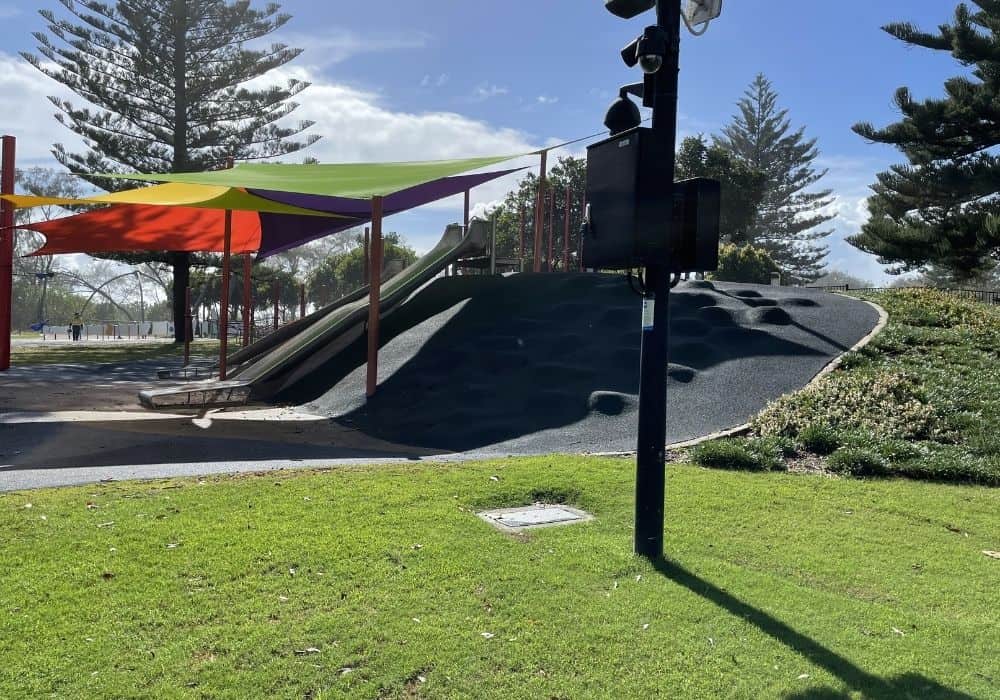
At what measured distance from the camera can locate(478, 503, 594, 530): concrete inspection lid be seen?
5.06 meters

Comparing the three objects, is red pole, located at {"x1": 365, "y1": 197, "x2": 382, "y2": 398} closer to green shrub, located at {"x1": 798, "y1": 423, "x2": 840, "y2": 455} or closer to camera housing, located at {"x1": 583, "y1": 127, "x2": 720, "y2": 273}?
green shrub, located at {"x1": 798, "y1": 423, "x2": 840, "y2": 455}

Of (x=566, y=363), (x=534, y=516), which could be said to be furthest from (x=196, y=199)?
(x=534, y=516)

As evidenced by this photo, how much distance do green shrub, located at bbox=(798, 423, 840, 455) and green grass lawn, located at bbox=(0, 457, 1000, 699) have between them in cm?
207

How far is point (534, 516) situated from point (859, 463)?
12.5 feet

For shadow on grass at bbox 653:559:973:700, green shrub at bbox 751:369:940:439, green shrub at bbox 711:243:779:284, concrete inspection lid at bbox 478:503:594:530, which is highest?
green shrub at bbox 711:243:779:284

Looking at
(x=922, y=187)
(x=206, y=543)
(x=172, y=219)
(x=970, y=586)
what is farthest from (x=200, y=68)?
(x=970, y=586)

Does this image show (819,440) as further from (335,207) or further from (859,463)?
(335,207)

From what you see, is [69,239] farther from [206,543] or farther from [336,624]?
[336,624]

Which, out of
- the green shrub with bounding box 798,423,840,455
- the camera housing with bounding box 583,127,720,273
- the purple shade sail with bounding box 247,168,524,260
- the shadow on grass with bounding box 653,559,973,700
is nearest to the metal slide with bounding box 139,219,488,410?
the purple shade sail with bounding box 247,168,524,260

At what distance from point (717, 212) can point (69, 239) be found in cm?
1552


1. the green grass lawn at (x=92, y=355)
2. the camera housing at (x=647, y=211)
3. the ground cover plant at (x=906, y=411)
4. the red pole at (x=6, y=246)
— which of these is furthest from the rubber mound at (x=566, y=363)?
the green grass lawn at (x=92, y=355)

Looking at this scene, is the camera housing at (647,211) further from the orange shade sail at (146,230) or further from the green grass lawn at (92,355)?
the green grass lawn at (92,355)

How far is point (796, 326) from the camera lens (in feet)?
41.5

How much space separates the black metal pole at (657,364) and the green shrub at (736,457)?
307 cm
